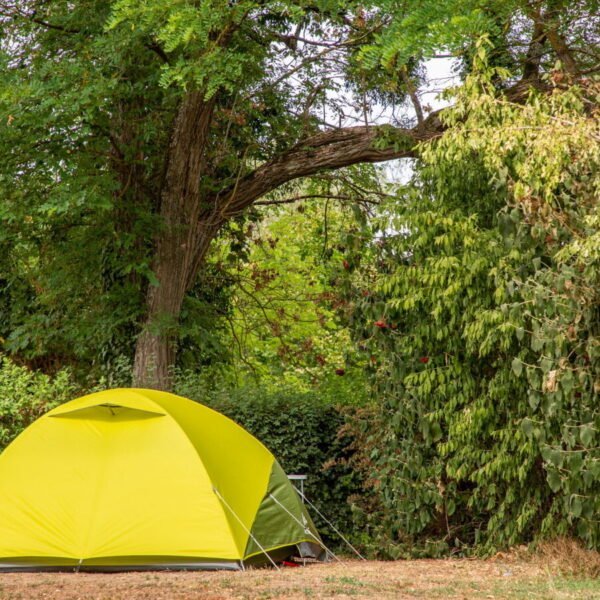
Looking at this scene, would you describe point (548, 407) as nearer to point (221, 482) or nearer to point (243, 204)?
point (221, 482)

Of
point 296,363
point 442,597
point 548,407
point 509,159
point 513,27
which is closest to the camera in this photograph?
point 442,597

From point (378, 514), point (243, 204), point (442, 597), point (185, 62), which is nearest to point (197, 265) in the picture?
point (243, 204)

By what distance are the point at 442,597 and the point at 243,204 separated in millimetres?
7262

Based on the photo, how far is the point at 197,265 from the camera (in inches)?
493

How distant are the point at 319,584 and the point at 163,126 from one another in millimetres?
6783

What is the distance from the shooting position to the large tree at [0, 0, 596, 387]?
1015 cm

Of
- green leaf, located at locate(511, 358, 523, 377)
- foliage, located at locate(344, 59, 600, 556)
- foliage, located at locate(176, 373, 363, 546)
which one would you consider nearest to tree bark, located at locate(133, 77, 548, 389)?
foliage, located at locate(176, 373, 363, 546)

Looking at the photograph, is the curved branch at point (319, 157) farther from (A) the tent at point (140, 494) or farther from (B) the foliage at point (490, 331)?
(A) the tent at point (140, 494)

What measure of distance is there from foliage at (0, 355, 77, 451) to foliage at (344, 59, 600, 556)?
3.84m

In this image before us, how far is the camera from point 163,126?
1201 centimetres

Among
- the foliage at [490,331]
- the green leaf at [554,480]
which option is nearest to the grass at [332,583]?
the green leaf at [554,480]

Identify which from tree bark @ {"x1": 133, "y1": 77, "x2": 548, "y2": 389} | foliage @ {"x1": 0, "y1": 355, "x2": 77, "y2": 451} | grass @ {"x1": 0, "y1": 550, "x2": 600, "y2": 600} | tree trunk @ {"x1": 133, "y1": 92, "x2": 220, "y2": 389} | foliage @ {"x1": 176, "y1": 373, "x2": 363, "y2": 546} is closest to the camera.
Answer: grass @ {"x1": 0, "y1": 550, "x2": 600, "y2": 600}

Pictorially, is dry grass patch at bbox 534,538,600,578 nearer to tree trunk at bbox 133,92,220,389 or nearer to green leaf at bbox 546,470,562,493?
green leaf at bbox 546,470,562,493

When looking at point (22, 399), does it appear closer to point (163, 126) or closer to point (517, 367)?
point (163, 126)
